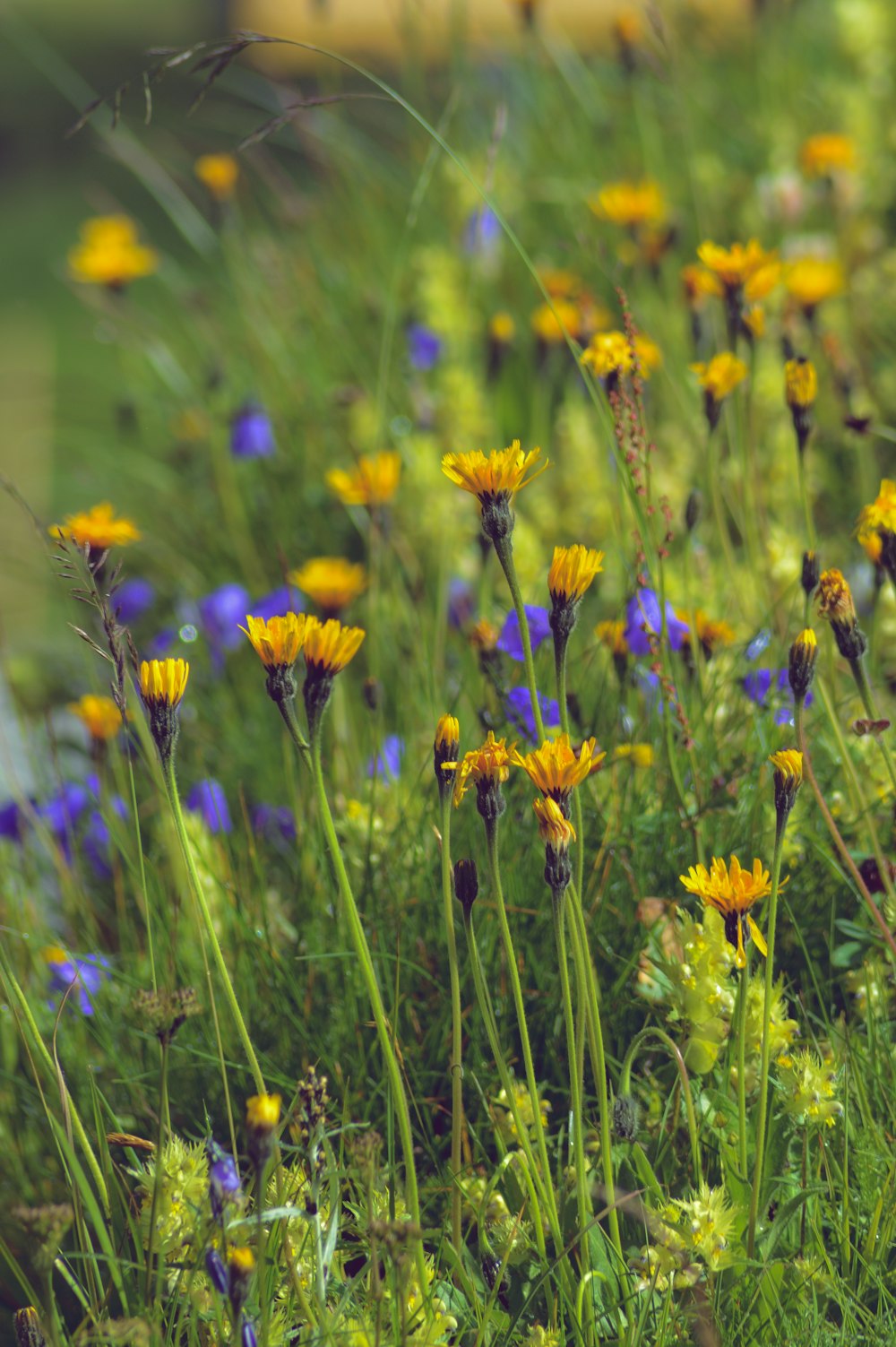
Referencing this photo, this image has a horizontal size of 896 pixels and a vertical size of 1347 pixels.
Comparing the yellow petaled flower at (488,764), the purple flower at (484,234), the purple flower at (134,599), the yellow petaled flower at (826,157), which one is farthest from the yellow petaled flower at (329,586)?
the yellow petaled flower at (826,157)

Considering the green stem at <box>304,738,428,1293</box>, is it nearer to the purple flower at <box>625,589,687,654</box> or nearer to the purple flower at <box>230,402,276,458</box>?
the purple flower at <box>625,589,687,654</box>

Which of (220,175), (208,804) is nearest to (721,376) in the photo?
(208,804)

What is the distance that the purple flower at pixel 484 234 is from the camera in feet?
9.71

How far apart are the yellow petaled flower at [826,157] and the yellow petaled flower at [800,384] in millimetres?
1410

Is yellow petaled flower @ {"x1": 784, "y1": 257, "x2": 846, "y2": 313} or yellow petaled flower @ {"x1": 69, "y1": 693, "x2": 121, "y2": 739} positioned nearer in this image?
yellow petaled flower @ {"x1": 69, "y1": 693, "x2": 121, "y2": 739}

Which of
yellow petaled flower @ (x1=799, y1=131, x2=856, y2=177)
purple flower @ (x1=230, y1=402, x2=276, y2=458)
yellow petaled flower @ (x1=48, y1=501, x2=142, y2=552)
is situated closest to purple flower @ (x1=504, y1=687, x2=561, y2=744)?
yellow petaled flower @ (x1=48, y1=501, x2=142, y2=552)

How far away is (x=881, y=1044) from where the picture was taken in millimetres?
1323

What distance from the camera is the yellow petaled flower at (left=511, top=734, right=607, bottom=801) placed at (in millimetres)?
1053

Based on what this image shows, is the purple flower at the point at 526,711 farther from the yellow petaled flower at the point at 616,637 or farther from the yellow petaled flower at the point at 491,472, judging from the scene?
the yellow petaled flower at the point at 491,472

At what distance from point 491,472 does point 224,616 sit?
136 centimetres

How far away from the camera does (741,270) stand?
158cm

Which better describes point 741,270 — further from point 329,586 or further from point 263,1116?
point 263,1116

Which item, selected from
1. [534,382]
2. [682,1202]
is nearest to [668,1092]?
[682,1202]

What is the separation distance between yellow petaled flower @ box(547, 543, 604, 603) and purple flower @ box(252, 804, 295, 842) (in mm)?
886
